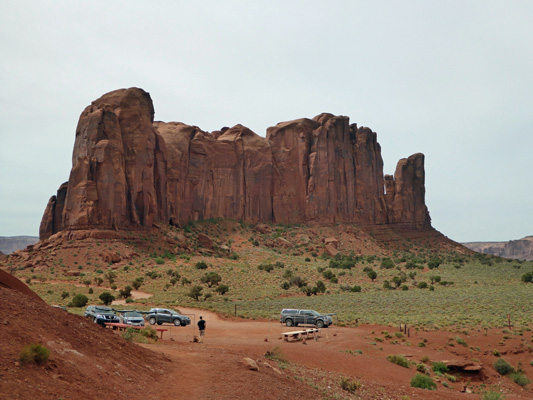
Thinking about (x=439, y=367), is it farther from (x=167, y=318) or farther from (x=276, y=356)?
(x=167, y=318)

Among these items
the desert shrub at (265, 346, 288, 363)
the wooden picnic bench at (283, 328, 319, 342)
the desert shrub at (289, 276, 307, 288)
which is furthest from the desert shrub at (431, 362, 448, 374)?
the desert shrub at (289, 276, 307, 288)

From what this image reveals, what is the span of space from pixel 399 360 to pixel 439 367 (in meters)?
2.15

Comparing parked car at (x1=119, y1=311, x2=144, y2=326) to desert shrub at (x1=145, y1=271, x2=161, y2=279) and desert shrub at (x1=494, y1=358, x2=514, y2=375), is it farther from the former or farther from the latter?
desert shrub at (x1=145, y1=271, x2=161, y2=279)

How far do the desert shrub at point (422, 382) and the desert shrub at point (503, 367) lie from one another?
21.4 ft

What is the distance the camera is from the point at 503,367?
880 inches

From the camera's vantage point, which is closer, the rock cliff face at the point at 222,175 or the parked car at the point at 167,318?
the parked car at the point at 167,318

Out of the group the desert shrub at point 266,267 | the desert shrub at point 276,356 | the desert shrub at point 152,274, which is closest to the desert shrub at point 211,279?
the desert shrub at point 152,274

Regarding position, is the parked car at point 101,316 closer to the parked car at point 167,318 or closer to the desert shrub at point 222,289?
the parked car at point 167,318

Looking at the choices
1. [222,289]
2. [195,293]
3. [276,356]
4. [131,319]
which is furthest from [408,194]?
[276,356]

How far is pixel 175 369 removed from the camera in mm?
12547

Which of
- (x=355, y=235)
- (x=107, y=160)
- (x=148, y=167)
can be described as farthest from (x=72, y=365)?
(x=355, y=235)

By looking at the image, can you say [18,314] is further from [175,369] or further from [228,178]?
[228,178]

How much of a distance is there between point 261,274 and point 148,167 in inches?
1049

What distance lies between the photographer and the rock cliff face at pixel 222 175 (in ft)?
208
